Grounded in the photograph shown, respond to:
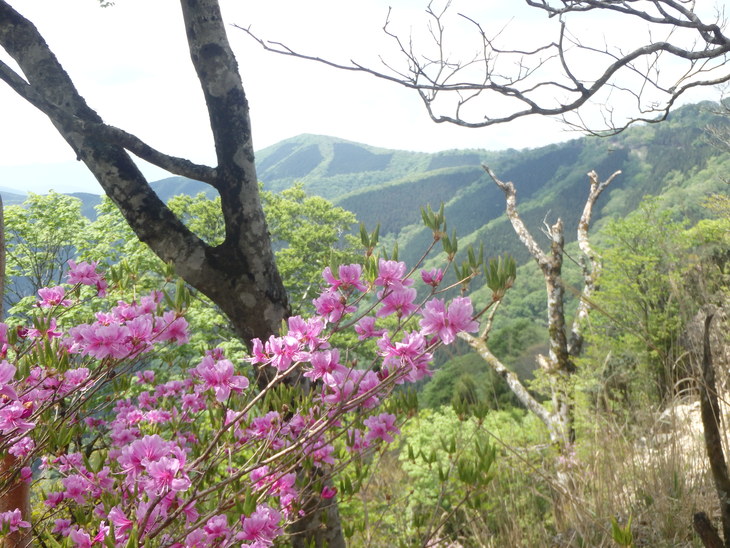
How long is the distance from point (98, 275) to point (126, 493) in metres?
0.84

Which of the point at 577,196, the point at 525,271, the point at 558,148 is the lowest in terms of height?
the point at 525,271

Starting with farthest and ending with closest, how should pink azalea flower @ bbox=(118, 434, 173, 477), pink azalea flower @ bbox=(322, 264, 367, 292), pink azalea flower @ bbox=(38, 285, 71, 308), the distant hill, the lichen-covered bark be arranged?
1. the distant hill
2. the lichen-covered bark
3. pink azalea flower @ bbox=(38, 285, 71, 308)
4. pink azalea flower @ bbox=(322, 264, 367, 292)
5. pink azalea flower @ bbox=(118, 434, 173, 477)

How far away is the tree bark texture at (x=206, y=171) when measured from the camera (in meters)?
2.21

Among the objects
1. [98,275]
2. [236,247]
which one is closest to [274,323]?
[236,247]

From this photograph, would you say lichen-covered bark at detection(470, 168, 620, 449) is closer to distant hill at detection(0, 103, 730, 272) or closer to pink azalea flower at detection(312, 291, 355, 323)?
pink azalea flower at detection(312, 291, 355, 323)

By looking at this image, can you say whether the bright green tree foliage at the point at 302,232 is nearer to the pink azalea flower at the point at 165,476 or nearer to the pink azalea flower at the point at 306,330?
the pink azalea flower at the point at 306,330

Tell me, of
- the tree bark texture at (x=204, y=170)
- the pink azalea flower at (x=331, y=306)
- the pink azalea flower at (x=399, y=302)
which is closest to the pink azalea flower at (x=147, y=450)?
the pink azalea flower at (x=331, y=306)

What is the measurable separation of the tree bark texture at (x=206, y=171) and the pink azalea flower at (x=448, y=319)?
1160 millimetres

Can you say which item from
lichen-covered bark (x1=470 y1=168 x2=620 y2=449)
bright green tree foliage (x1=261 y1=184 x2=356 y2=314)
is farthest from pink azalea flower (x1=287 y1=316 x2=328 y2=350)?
bright green tree foliage (x1=261 y1=184 x2=356 y2=314)

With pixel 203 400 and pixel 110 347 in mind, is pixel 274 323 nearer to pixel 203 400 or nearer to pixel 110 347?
pixel 203 400

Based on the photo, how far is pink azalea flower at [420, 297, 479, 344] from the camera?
122cm

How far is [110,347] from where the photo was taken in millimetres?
1395

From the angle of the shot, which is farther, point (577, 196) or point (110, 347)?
point (577, 196)

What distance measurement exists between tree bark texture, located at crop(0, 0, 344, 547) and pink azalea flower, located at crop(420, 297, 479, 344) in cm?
116
